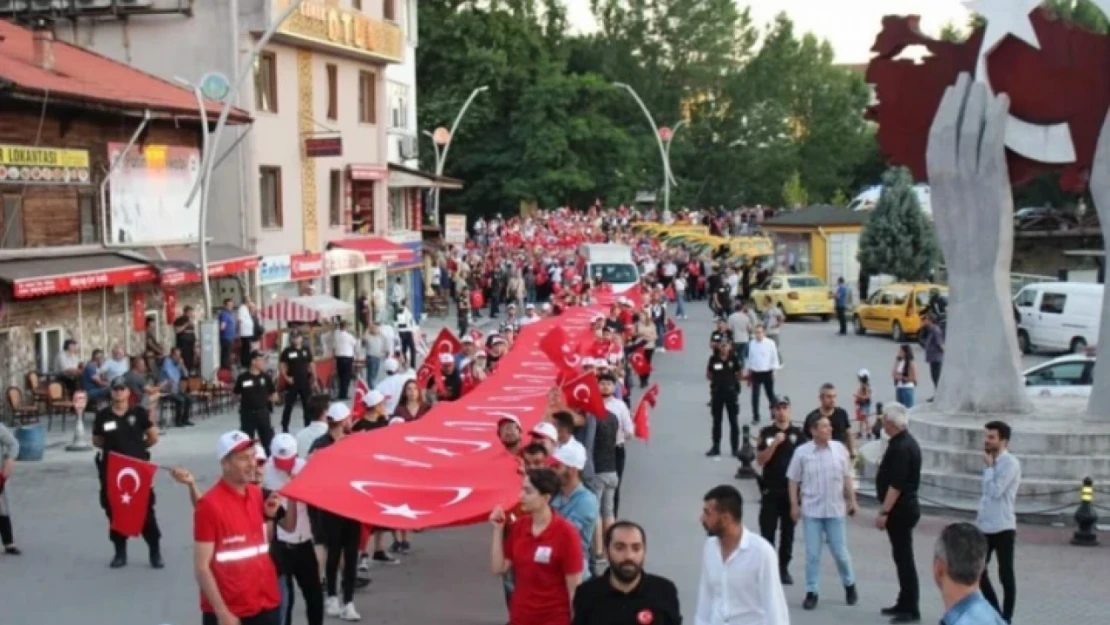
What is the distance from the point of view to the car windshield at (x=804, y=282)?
160 ft

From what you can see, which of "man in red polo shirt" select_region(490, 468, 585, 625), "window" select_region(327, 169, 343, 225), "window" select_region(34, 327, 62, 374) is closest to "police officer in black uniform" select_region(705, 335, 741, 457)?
"window" select_region(34, 327, 62, 374)

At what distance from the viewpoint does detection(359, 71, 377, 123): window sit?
47.7 meters

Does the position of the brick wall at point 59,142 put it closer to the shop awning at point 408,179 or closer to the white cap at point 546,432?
the shop awning at point 408,179

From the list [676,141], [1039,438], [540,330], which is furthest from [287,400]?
[676,141]

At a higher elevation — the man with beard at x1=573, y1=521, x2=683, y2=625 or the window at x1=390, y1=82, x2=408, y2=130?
the window at x1=390, y1=82, x2=408, y2=130

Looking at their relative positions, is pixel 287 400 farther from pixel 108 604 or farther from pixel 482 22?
pixel 482 22

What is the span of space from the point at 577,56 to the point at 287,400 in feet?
239

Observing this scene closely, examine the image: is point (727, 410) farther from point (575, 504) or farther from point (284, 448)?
point (575, 504)

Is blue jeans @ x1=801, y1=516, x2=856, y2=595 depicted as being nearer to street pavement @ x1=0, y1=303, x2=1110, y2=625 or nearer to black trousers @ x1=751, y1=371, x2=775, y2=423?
street pavement @ x1=0, y1=303, x2=1110, y2=625

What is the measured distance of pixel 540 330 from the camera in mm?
25172

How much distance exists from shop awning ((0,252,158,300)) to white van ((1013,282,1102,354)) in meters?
20.1

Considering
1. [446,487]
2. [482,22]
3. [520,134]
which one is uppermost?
[482,22]

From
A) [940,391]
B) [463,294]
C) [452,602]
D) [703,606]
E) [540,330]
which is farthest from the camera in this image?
[463,294]

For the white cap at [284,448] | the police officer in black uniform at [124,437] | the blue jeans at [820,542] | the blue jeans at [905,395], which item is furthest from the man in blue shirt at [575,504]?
the blue jeans at [905,395]
